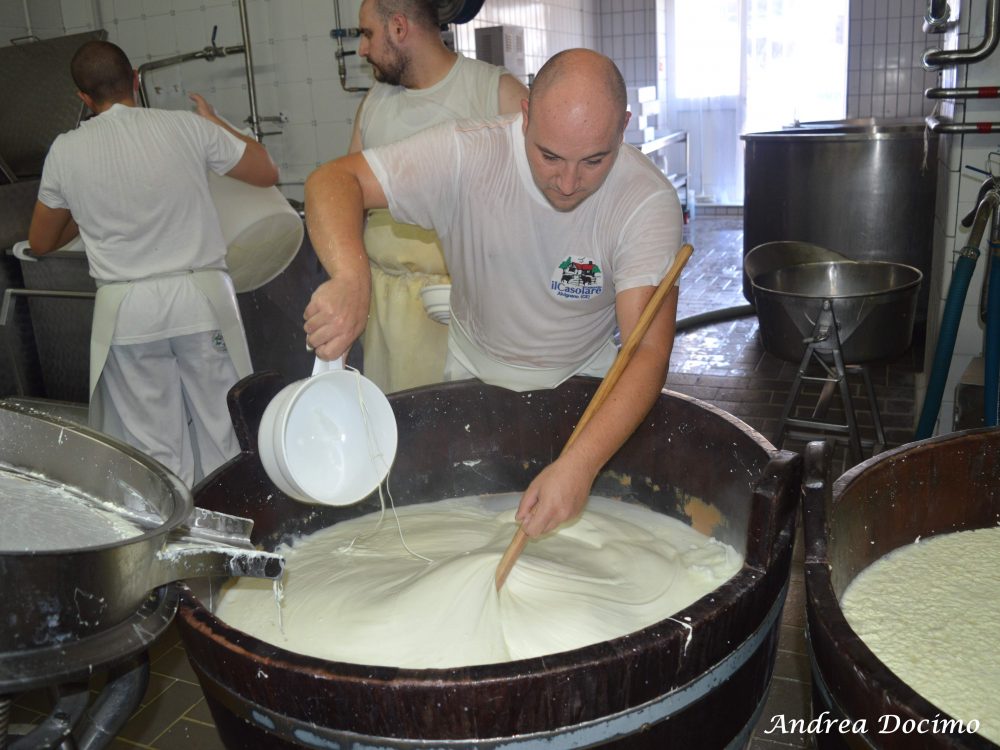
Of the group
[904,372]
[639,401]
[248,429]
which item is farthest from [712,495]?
[904,372]

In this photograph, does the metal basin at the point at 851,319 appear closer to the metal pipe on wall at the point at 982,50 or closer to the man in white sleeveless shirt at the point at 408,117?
the metal pipe on wall at the point at 982,50

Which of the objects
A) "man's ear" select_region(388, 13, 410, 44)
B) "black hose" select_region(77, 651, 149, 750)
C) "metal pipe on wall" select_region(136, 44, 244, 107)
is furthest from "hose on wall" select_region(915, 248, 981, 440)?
"metal pipe on wall" select_region(136, 44, 244, 107)

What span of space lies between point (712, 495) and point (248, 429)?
2.88 feet

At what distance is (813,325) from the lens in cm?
264

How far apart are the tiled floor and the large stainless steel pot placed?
1135 mm

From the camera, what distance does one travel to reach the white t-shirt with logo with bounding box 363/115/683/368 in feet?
5.41

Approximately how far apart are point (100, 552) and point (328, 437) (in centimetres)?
68

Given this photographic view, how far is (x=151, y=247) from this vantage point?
8.83 ft

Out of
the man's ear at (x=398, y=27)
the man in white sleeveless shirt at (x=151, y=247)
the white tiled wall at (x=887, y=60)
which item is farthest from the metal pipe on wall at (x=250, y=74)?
the white tiled wall at (x=887, y=60)

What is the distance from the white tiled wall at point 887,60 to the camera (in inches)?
274

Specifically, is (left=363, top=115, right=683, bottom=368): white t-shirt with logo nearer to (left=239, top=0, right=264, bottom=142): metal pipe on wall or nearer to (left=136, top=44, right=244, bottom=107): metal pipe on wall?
(left=239, top=0, right=264, bottom=142): metal pipe on wall

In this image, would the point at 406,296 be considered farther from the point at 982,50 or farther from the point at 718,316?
the point at 718,316

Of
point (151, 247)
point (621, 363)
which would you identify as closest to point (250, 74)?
point (151, 247)

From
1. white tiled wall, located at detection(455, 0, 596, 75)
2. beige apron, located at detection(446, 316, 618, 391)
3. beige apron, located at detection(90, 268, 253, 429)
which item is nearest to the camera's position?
beige apron, located at detection(446, 316, 618, 391)
